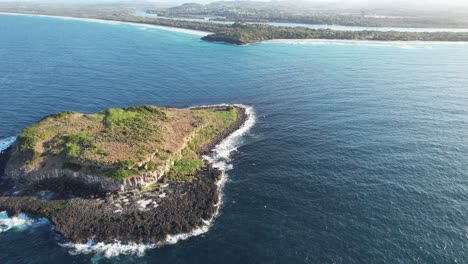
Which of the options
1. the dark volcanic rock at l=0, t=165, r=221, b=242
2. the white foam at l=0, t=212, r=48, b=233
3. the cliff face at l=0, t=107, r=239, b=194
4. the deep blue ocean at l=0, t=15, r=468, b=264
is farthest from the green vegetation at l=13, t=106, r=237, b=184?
the deep blue ocean at l=0, t=15, r=468, b=264

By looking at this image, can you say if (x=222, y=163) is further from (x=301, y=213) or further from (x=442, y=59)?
(x=442, y=59)

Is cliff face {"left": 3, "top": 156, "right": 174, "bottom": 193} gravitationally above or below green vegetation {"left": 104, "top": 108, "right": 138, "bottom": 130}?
below

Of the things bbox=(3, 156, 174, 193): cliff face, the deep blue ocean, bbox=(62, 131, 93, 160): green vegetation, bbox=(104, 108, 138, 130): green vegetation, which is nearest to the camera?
the deep blue ocean

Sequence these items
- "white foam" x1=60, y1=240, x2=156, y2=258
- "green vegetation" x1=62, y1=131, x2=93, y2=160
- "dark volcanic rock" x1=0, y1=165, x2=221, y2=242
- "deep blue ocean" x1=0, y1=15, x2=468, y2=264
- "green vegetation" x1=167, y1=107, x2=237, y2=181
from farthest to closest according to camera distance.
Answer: "green vegetation" x1=167, y1=107, x2=237, y2=181
"green vegetation" x1=62, y1=131, x2=93, y2=160
"dark volcanic rock" x1=0, y1=165, x2=221, y2=242
"white foam" x1=60, y1=240, x2=156, y2=258
"deep blue ocean" x1=0, y1=15, x2=468, y2=264

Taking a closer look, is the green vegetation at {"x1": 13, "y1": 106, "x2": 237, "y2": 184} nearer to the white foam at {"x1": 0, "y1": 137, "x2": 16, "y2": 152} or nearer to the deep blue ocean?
the white foam at {"x1": 0, "y1": 137, "x2": 16, "y2": 152}

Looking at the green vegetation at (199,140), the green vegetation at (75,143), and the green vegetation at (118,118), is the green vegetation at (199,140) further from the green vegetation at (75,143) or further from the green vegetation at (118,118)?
the green vegetation at (75,143)

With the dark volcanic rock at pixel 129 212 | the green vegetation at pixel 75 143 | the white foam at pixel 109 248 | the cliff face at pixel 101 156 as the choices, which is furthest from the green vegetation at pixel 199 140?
the green vegetation at pixel 75 143

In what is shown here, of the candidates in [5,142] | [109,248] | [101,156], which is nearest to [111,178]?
[101,156]
